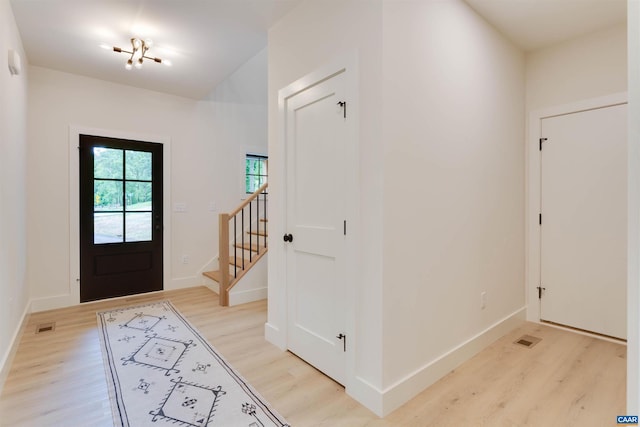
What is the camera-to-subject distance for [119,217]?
389 centimetres

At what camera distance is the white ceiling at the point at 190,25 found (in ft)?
7.75

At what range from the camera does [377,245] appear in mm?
1771

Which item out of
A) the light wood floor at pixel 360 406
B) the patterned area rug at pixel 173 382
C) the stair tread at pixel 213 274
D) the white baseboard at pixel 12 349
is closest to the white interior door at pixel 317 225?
the light wood floor at pixel 360 406

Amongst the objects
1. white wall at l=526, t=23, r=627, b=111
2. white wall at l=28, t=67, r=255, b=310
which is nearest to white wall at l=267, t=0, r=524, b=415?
white wall at l=526, t=23, r=627, b=111

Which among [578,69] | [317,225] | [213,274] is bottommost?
[213,274]

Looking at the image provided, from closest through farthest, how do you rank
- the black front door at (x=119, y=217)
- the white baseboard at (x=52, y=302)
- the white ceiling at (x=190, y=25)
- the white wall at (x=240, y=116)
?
the white ceiling at (x=190, y=25) < the white baseboard at (x=52, y=302) < the black front door at (x=119, y=217) < the white wall at (x=240, y=116)

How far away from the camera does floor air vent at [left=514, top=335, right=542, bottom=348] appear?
103 inches

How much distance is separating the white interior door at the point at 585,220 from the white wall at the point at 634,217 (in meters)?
2.19

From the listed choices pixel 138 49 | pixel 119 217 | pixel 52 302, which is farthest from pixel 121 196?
pixel 138 49

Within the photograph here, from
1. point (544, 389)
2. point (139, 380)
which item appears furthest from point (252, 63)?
point (544, 389)

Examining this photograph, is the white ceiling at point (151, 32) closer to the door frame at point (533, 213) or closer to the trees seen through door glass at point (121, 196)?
the trees seen through door glass at point (121, 196)

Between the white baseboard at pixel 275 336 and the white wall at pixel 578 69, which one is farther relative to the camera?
the white wall at pixel 578 69

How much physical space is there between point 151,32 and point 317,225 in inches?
89.8

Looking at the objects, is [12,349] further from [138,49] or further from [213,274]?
[138,49]
